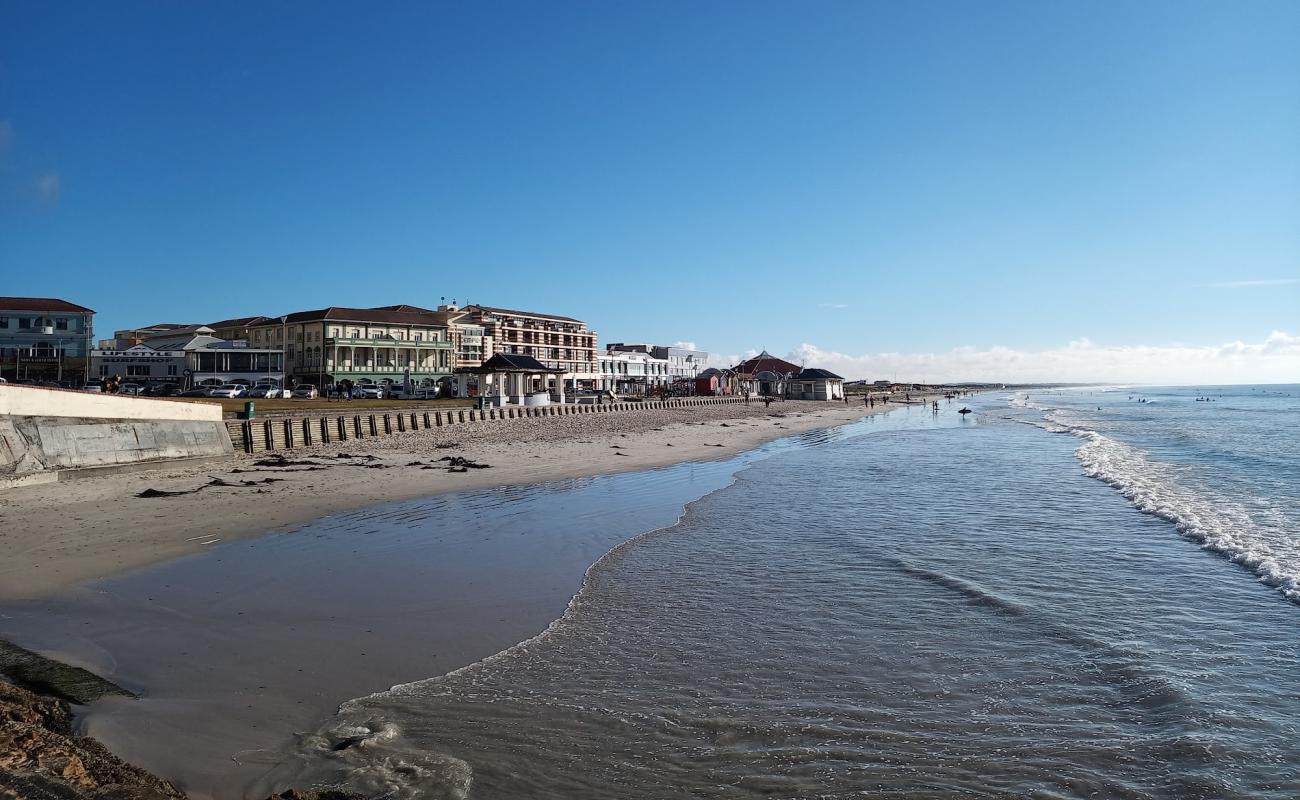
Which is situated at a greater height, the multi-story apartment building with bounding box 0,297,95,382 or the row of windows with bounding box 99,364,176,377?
the multi-story apartment building with bounding box 0,297,95,382

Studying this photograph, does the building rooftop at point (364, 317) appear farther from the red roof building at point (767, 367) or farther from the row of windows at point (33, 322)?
the red roof building at point (767, 367)

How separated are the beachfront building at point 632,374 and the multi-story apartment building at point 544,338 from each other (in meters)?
1.77

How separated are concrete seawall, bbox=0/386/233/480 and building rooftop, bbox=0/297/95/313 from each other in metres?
58.8

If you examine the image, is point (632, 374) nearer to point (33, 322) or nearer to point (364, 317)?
point (364, 317)

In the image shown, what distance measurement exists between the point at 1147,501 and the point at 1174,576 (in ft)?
25.0

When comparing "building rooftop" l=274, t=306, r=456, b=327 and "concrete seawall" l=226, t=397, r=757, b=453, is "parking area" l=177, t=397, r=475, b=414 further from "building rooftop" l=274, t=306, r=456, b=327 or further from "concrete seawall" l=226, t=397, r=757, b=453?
"building rooftop" l=274, t=306, r=456, b=327

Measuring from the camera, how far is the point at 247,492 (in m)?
16.0

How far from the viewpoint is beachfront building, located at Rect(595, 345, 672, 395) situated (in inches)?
4067

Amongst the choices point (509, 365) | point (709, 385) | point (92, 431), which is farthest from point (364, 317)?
point (92, 431)

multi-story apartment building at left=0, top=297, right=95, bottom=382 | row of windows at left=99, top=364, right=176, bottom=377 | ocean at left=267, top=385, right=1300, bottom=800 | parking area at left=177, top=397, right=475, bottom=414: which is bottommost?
ocean at left=267, top=385, right=1300, bottom=800

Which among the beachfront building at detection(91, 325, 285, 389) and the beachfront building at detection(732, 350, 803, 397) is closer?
the beachfront building at detection(91, 325, 285, 389)

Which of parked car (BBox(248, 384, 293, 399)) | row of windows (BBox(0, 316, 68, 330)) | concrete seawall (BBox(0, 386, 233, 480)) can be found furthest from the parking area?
row of windows (BBox(0, 316, 68, 330))

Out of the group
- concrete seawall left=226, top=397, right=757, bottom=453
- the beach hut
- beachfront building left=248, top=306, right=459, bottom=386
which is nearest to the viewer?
concrete seawall left=226, top=397, right=757, bottom=453

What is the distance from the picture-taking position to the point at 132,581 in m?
8.87
